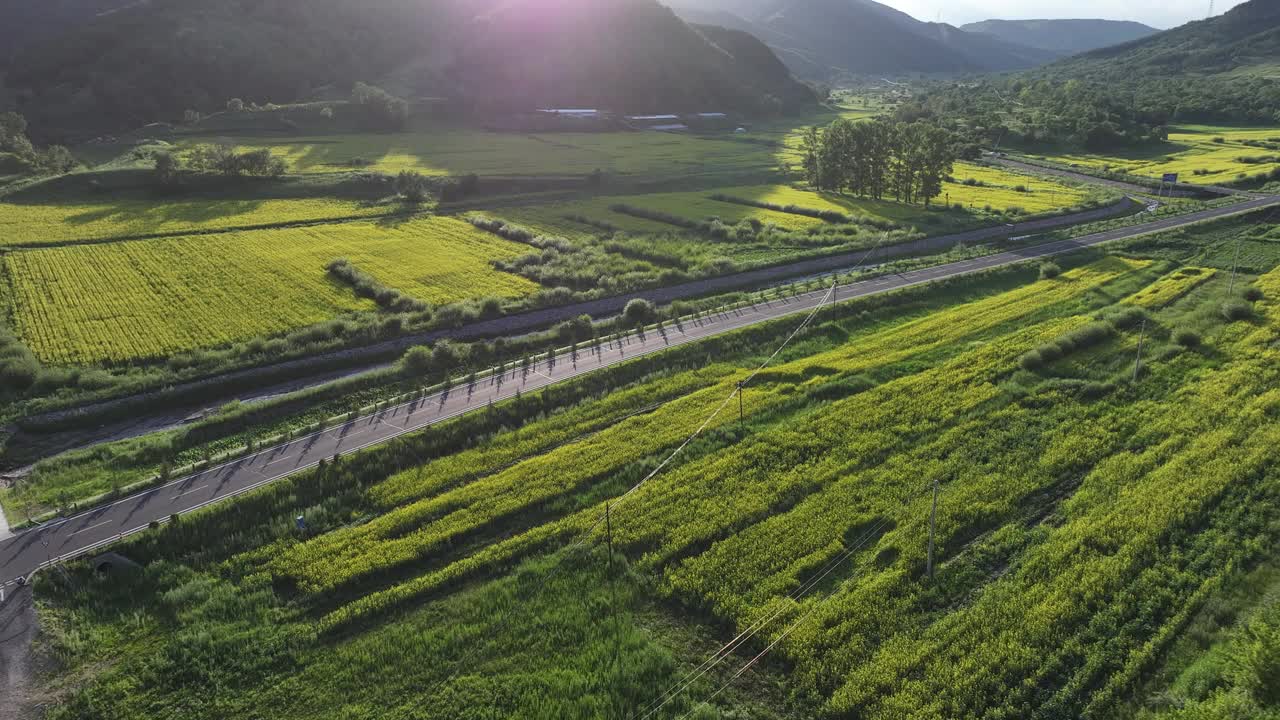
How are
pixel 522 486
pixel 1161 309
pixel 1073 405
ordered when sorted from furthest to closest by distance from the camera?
pixel 1161 309 → pixel 1073 405 → pixel 522 486

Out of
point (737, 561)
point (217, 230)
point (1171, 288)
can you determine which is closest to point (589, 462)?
point (737, 561)

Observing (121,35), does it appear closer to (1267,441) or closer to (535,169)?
(535,169)

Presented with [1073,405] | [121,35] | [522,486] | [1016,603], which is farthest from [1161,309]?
[121,35]

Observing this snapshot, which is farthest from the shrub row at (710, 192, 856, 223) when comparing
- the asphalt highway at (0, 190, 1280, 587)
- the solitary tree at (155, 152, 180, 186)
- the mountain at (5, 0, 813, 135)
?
the mountain at (5, 0, 813, 135)

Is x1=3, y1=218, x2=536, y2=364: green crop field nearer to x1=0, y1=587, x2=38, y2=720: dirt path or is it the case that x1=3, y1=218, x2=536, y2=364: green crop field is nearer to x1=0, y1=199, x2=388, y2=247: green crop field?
x1=0, y1=199, x2=388, y2=247: green crop field

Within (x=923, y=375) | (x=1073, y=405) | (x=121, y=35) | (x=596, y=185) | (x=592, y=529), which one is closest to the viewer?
(x=592, y=529)

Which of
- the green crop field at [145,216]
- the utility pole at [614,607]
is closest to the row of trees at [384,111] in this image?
the green crop field at [145,216]
